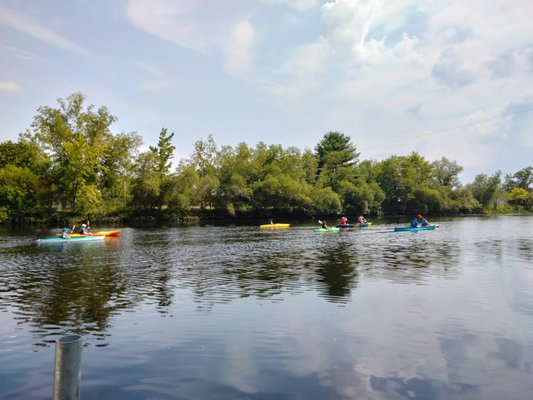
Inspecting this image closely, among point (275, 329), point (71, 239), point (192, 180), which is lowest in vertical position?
point (275, 329)

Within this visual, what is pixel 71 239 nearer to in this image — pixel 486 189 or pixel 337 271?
pixel 337 271

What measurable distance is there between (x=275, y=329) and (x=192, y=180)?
7047 cm

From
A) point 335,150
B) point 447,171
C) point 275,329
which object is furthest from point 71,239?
point 447,171

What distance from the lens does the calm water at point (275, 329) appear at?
8.21 m

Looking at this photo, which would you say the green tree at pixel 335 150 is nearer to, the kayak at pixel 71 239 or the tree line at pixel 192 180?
the tree line at pixel 192 180

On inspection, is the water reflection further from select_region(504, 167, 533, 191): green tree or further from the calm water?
select_region(504, 167, 533, 191): green tree

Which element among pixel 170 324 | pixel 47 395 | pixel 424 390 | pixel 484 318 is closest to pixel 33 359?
pixel 47 395

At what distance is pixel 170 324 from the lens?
484 inches

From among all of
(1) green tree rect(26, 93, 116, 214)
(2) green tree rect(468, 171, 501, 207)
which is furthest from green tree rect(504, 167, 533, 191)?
(1) green tree rect(26, 93, 116, 214)

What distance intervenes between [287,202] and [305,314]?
242ft

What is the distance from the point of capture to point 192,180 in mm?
80250

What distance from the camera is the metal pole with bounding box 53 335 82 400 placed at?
5.14 m

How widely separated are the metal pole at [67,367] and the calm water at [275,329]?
274 centimetres

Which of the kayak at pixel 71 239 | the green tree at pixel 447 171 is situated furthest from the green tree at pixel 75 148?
the green tree at pixel 447 171
